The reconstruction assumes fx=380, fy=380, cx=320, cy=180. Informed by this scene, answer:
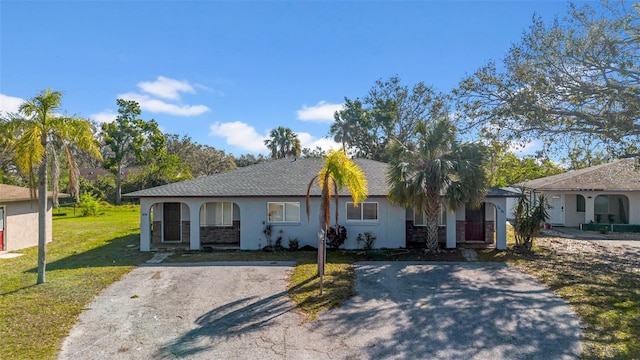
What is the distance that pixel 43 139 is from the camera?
10.2 metres

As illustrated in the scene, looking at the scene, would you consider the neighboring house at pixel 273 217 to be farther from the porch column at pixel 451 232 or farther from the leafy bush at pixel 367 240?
the leafy bush at pixel 367 240

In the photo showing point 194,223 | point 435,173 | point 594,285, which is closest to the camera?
point 594,285

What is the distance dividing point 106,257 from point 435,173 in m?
12.5

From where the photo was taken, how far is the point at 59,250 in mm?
15867

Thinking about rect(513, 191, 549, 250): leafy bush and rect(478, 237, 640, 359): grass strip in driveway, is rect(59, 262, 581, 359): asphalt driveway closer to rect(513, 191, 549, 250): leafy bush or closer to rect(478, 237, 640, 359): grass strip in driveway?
rect(478, 237, 640, 359): grass strip in driveway

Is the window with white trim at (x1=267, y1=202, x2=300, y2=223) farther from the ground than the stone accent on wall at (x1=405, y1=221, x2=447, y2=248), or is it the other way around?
the window with white trim at (x1=267, y1=202, x2=300, y2=223)

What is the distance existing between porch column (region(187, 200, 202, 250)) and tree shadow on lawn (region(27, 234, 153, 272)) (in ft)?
5.51

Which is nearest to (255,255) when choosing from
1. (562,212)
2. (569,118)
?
(569,118)

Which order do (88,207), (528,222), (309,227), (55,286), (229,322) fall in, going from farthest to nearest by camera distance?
(88,207), (309,227), (528,222), (55,286), (229,322)

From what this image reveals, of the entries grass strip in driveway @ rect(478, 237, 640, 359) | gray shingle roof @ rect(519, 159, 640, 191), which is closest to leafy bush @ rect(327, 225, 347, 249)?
grass strip in driveway @ rect(478, 237, 640, 359)

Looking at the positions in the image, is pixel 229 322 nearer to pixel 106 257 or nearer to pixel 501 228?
pixel 106 257

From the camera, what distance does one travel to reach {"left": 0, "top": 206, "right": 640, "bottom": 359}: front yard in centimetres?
709

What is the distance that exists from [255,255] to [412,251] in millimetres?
6188

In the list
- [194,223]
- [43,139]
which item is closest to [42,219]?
[43,139]
